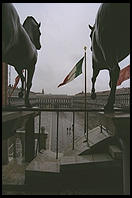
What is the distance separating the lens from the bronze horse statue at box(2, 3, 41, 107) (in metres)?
1.84

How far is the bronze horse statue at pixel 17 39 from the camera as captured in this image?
1.84m

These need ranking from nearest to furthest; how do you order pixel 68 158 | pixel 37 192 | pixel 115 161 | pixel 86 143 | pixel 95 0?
pixel 95 0 < pixel 37 192 < pixel 115 161 < pixel 68 158 < pixel 86 143

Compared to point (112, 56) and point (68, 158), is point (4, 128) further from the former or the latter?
point (68, 158)

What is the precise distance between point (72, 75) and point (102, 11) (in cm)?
366

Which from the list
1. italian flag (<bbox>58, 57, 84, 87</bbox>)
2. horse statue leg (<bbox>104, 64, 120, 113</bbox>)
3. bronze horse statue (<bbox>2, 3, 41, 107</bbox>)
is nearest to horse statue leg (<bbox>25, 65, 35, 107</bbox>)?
bronze horse statue (<bbox>2, 3, 41, 107</bbox>)

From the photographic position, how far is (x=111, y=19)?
191 cm

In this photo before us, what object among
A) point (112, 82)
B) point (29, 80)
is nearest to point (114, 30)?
point (112, 82)

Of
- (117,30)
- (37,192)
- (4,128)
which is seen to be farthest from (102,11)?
(37,192)

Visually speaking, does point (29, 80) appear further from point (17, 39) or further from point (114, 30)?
point (114, 30)

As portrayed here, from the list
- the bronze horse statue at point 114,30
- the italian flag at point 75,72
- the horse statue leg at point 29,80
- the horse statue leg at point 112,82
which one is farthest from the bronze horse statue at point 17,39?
the italian flag at point 75,72

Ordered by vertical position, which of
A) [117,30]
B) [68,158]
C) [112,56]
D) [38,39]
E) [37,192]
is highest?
[38,39]

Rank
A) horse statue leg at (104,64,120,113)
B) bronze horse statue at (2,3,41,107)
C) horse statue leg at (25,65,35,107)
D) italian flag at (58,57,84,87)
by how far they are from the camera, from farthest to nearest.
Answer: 1. italian flag at (58,57,84,87)
2. horse statue leg at (25,65,35,107)
3. horse statue leg at (104,64,120,113)
4. bronze horse statue at (2,3,41,107)

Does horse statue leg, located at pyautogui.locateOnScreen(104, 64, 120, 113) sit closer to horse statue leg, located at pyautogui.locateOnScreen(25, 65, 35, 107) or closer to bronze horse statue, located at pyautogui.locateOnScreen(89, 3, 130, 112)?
bronze horse statue, located at pyautogui.locateOnScreen(89, 3, 130, 112)

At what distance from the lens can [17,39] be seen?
2.30 metres
